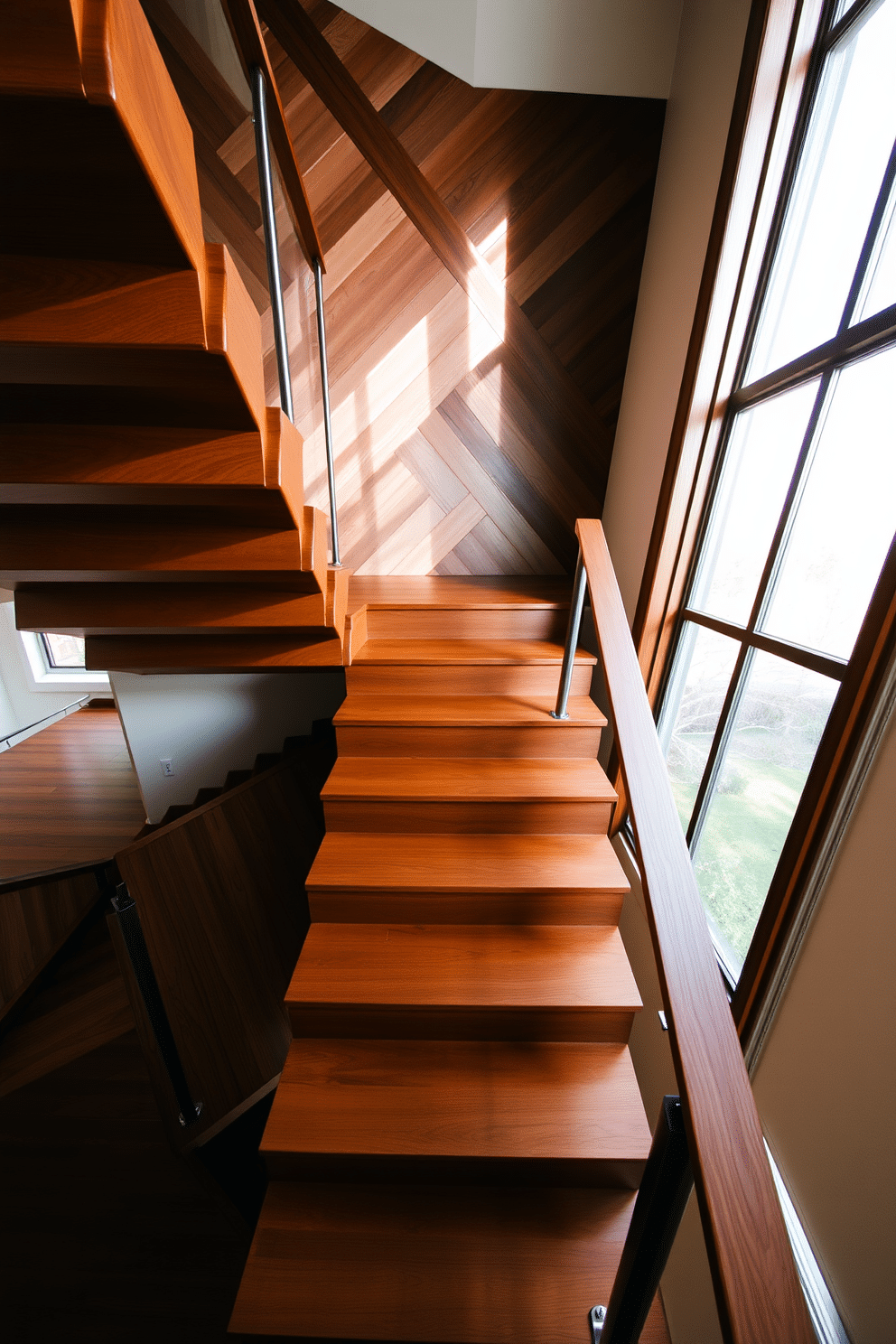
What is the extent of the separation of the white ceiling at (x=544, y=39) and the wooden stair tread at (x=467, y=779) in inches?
105

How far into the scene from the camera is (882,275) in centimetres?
120

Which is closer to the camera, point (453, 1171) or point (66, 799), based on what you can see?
point (453, 1171)

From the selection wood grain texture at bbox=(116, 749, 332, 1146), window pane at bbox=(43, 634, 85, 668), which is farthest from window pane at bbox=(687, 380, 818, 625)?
window pane at bbox=(43, 634, 85, 668)

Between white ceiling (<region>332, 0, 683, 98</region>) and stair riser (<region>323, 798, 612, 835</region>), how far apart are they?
280 centimetres

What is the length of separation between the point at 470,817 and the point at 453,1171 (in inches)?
33.2

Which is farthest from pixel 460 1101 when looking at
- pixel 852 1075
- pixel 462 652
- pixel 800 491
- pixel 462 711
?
pixel 800 491

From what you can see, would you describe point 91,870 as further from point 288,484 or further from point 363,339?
point 363,339

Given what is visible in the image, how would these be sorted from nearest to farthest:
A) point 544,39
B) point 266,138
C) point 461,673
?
point 266,138
point 461,673
point 544,39

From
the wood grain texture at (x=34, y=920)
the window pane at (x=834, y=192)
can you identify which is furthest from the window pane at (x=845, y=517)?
the wood grain texture at (x=34, y=920)

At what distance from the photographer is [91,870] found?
3084 millimetres

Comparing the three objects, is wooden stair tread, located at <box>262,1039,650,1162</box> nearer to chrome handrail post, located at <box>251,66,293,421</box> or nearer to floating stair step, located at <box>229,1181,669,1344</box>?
floating stair step, located at <box>229,1181,669,1344</box>

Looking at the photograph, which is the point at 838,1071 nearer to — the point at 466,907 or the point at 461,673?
the point at 466,907

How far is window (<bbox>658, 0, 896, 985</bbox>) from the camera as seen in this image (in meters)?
1.19

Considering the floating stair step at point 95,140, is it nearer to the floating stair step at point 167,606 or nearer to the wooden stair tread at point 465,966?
the floating stair step at point 167,606
